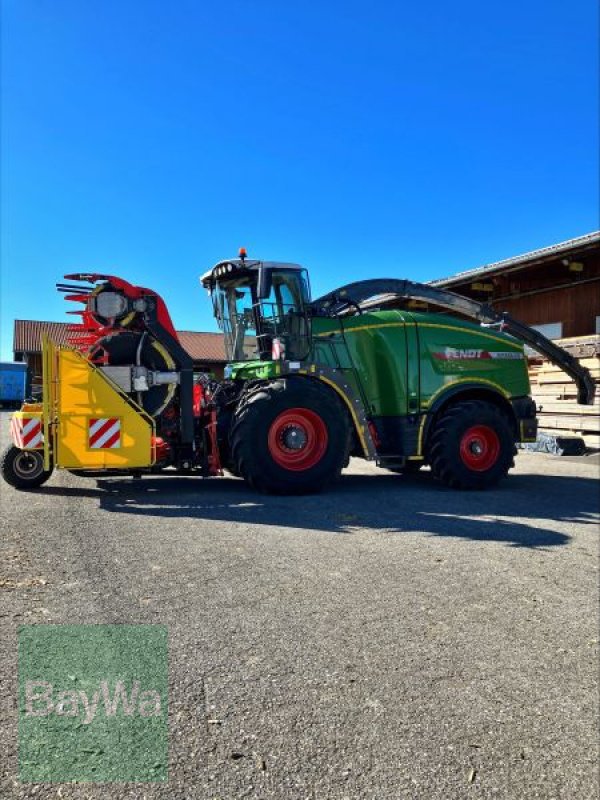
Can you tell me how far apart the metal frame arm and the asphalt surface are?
3.48m

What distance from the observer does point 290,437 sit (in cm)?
729

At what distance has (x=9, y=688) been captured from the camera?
99.5 inches

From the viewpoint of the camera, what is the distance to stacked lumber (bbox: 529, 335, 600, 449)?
13.1 metres

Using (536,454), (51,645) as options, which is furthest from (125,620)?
(536,454)

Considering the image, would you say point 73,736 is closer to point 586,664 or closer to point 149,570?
point 149,570

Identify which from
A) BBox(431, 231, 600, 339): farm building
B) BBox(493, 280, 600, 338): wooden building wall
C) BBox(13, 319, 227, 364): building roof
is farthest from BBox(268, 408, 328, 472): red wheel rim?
BBox(13, 319, 227, 364): building roof

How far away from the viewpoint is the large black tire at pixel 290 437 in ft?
23.2

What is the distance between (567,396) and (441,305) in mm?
5948

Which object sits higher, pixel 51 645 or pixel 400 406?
pixel 400 406

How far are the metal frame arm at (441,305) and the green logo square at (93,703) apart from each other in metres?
5.83

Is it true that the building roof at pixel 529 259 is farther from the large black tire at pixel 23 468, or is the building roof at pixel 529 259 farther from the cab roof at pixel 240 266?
the large black tire at pixel 23 468

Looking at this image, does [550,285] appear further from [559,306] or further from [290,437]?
[290,437]

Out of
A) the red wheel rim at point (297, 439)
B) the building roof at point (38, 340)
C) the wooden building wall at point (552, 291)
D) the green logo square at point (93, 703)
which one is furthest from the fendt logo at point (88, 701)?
the building roof at point (38, 340)

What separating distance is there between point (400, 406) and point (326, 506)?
2285 mm
